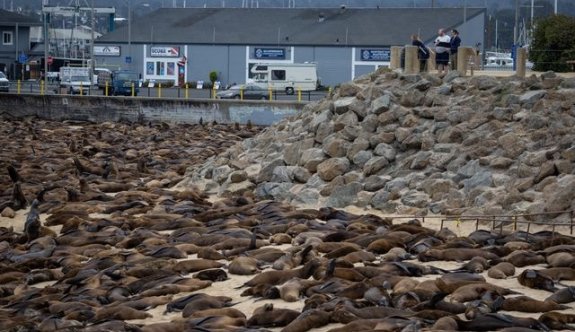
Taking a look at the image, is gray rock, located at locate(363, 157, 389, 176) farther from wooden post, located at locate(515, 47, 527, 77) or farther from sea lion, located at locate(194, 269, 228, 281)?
sea lion, located at locate(194, 269, 228, 281)

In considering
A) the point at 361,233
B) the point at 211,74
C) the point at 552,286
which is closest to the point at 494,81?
the point at 361,233

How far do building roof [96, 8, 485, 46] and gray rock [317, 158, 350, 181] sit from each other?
45.7 metres

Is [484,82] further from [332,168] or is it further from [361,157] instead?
[332,168]

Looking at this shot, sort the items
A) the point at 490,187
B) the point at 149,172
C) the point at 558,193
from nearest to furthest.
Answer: the point at 558,193, the point at 490,187, the point at 149,172

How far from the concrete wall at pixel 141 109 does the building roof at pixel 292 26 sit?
73.1 feet

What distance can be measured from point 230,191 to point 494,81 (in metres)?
6.19

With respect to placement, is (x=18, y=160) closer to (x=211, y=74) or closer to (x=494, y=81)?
(x=494, y=81)

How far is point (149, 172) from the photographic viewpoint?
30391 millimetres

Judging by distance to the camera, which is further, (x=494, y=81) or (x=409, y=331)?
(x=494, y=81)

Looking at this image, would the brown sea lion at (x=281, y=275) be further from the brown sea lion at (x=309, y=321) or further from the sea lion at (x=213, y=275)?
the brown sea lion at (x=309, y=321)

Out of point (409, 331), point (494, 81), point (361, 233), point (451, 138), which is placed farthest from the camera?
point (494, 81)

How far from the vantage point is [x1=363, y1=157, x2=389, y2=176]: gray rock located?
23891mm

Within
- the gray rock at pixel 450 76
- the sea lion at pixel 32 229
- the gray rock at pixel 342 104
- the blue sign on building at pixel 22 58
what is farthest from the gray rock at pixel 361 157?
the blue sign on building at pixel 22 58

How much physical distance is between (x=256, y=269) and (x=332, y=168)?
8.21m
